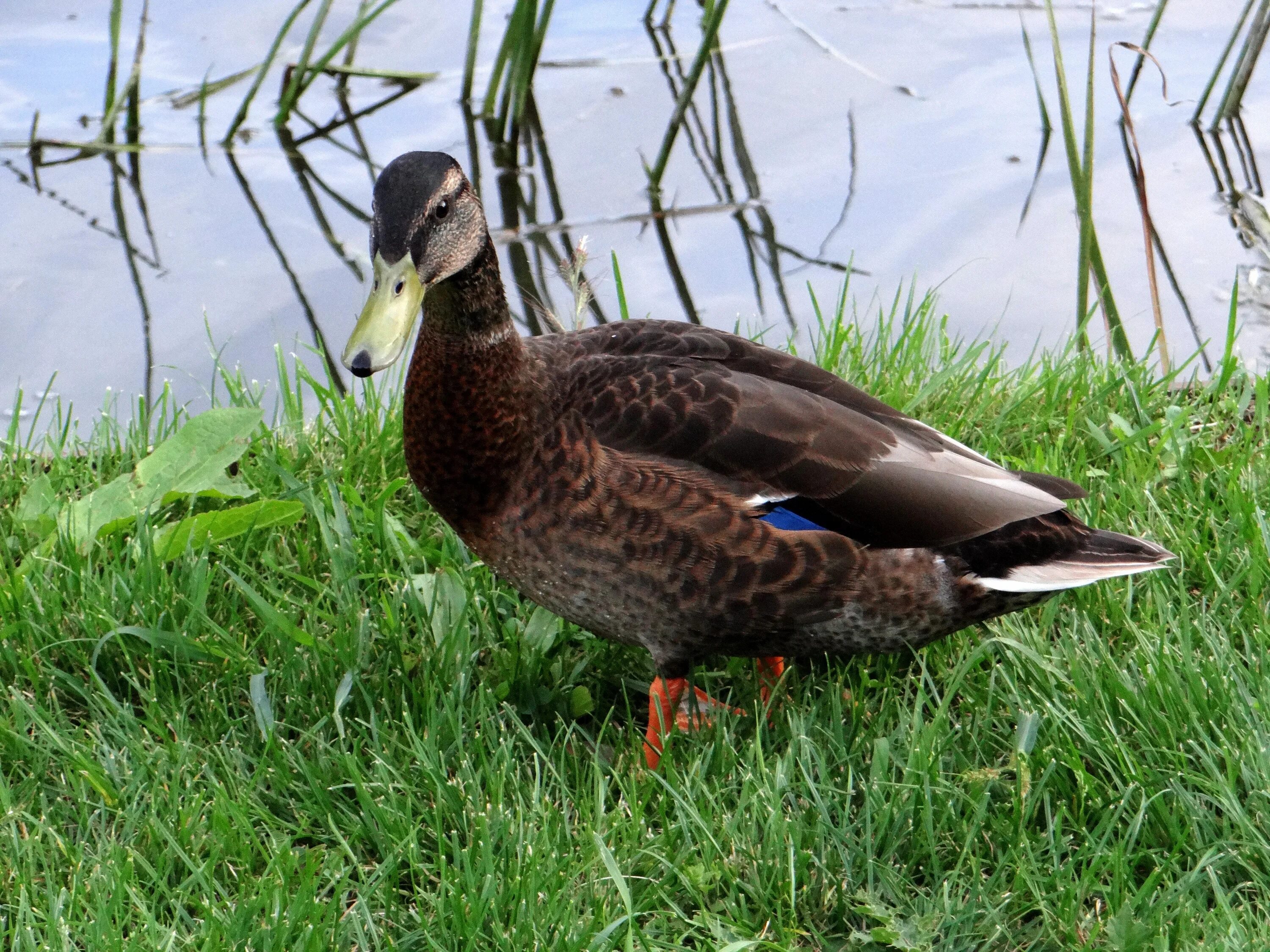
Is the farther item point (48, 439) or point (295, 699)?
point (48, 439)

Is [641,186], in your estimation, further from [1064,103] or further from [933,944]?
[933,944]

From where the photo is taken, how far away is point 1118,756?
242 centimetres

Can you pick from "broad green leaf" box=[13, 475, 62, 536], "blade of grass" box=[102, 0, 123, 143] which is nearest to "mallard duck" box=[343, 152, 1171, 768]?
"broad green leaf" box=[13, 475, 62, 536]

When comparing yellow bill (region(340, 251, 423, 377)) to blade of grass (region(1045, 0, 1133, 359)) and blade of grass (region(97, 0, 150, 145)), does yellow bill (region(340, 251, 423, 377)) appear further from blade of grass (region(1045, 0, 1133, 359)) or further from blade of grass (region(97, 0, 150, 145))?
blade of grass (region(97, 0, 150, 145))

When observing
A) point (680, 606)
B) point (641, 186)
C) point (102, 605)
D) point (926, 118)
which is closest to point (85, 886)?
point (102, 605)

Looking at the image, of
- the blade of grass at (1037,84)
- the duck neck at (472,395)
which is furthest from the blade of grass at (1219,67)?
the duck neck at (472,395)

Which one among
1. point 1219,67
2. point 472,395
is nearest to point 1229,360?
point 1219,67

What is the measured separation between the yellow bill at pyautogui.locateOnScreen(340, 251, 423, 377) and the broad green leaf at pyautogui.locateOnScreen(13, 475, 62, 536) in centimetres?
119

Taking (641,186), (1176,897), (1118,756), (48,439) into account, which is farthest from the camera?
(641,186)

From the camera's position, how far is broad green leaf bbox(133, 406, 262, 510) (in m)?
3.20

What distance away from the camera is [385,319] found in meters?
2.32

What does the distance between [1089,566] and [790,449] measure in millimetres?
638

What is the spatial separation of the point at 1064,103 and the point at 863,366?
0.84 metres

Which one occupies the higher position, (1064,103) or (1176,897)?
(1064,103)
